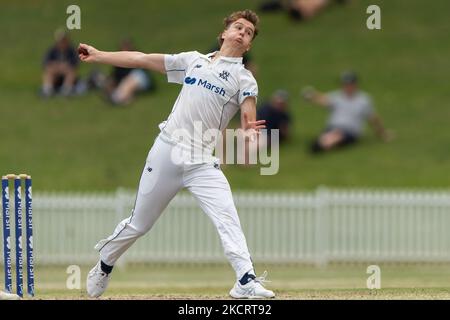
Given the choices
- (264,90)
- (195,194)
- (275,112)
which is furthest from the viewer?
(264,90)

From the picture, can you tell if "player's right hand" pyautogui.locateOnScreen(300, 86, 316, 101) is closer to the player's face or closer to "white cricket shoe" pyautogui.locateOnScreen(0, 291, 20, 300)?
the player's face

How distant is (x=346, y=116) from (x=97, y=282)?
1200 centimetres

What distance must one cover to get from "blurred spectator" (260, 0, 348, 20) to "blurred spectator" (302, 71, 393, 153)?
4911 mm

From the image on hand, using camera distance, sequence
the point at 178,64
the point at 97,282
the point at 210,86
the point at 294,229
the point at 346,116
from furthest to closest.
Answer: the point at 346,116
the point at 294,229
the point at 97,282
the point at 178,64
the point at 210,86

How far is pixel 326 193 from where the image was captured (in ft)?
61.3

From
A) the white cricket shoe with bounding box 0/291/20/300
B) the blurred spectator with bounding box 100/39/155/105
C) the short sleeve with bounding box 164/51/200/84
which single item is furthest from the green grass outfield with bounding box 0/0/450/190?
the white cricket shoe with bounding box 0/291/20/300

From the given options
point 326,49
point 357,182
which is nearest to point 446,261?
point 357,182

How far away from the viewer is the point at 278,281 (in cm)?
1541

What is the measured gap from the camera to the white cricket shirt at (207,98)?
10.0m

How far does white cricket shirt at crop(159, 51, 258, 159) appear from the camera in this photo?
1003cm

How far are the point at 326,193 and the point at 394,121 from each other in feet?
19.0

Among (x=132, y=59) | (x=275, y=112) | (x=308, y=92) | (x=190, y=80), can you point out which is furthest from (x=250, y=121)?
(x=308, y=92)

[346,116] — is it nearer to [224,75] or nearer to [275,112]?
[275,112]
